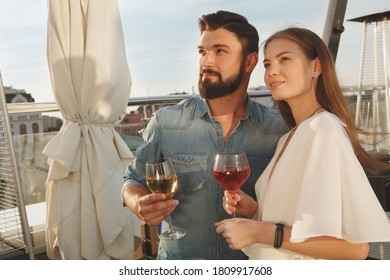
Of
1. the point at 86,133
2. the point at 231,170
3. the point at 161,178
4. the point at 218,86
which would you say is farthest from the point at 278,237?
the point at 86,133

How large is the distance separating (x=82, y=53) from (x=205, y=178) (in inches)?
46.8

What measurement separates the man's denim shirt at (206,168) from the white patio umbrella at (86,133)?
881mm

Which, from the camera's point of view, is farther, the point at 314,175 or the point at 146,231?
the point at 146,231

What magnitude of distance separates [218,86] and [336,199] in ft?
1.96

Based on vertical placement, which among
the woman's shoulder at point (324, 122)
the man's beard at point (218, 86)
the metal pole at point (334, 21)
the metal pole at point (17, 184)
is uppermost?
the metal pole at point (334, 21)

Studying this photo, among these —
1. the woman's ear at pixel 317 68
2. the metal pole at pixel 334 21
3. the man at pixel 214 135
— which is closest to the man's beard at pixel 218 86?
the man at pixel 214 135

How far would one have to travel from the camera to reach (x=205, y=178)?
4.65 ft

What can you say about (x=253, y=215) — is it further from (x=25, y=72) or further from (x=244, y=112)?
(x=25, y=72)

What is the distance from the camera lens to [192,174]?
1421 millimetres

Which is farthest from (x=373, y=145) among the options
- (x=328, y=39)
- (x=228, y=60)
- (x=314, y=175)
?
(x=314, y=175)

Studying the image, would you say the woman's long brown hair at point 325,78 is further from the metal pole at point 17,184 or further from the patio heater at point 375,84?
the metal pole at point 17,184

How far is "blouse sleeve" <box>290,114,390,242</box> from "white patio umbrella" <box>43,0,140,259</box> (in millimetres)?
1523

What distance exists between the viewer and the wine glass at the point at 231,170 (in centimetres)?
112

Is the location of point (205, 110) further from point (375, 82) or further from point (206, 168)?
point (375, 82)
